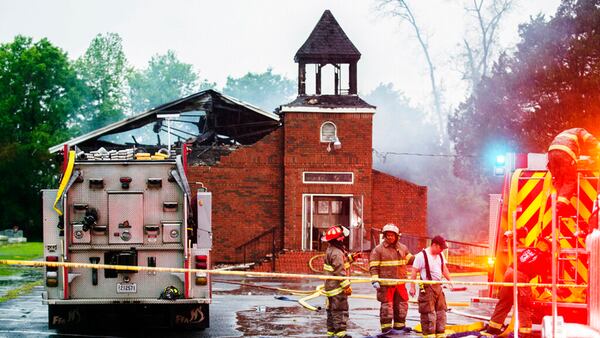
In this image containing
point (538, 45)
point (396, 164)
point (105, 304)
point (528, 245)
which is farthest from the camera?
point (396, 164)

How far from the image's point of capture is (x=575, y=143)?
12555 mm

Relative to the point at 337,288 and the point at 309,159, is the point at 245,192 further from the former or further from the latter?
the point at 337,288

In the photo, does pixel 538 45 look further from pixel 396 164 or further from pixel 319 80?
pixel 396 164

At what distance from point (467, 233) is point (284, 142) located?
106 feet

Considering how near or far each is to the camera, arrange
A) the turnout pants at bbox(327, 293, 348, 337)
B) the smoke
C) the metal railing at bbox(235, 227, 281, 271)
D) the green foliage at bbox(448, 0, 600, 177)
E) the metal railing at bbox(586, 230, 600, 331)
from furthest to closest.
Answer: the smoke, the green foliage at bbox(448, 0, 600, 177), the metal railing at bbox(235, 227, 281, 271), the turnout pants at bbox(327, 293, 348, 337), the metal railing at bbox(586, 230, 600, 331)

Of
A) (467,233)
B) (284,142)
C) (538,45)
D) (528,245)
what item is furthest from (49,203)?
(467,233)

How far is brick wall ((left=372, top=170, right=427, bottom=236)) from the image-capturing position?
3809 centimetres

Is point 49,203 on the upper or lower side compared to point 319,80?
lower

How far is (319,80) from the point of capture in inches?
1506

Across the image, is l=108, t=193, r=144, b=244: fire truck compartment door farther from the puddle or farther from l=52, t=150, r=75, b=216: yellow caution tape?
the puddle

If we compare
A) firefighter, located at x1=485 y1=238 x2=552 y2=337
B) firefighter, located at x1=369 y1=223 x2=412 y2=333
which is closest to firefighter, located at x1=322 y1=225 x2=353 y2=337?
firefighter, located at x1=369 y1=223 x2=412 y2=333

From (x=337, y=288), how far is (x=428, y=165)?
61.5 metres

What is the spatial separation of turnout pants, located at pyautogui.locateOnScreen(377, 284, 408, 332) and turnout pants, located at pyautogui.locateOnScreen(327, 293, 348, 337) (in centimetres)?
113

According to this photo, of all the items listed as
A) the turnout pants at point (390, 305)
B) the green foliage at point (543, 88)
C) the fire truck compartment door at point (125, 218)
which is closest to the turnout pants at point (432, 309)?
the turnout pants at point (390, 305)
